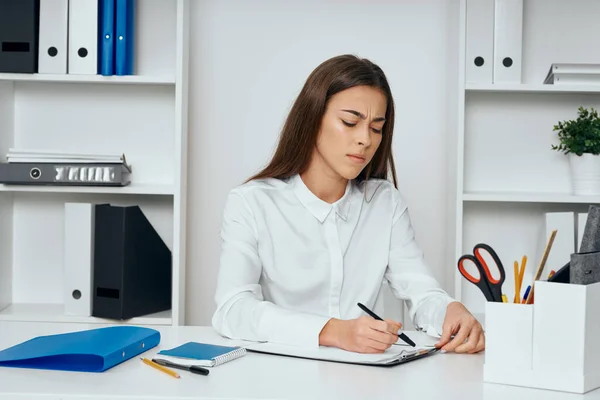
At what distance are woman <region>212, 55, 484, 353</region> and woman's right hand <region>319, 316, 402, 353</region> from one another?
36 centimetres

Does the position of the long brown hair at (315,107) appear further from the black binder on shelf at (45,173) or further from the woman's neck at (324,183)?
the black binder on shelf at (45,173)

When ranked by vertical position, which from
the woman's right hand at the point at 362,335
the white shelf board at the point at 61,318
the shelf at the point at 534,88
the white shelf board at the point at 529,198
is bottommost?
the white shelf board at the point at 61,318

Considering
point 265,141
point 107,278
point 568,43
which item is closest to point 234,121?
point 265,141

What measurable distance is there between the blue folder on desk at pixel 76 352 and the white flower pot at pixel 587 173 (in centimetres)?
176

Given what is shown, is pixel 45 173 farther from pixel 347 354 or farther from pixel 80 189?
pixel 347 354

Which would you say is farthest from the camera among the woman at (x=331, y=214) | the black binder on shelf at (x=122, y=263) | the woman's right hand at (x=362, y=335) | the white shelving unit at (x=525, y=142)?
the white shelving unit at (x=525, y=142)

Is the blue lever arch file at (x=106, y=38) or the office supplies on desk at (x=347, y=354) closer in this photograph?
the office supplies on desk at (x=347, y=354)

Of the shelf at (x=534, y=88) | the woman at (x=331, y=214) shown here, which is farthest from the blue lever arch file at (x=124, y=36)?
the shelf at (x=534, y=88)

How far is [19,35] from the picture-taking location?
243 cm

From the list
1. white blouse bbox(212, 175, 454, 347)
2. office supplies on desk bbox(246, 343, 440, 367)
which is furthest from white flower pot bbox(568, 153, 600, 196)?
office supplies on desk bbox(246, 343, 440, 367)

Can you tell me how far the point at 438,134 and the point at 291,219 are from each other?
3.37 ft

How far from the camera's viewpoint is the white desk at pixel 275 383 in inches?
41.1

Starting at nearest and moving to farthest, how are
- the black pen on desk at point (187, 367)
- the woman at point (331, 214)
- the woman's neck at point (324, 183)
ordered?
the black pen on desk at point (187, 367) < the woman at point (331, 214) < the woman's neck at point (324, 183)

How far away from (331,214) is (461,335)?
606 mm
